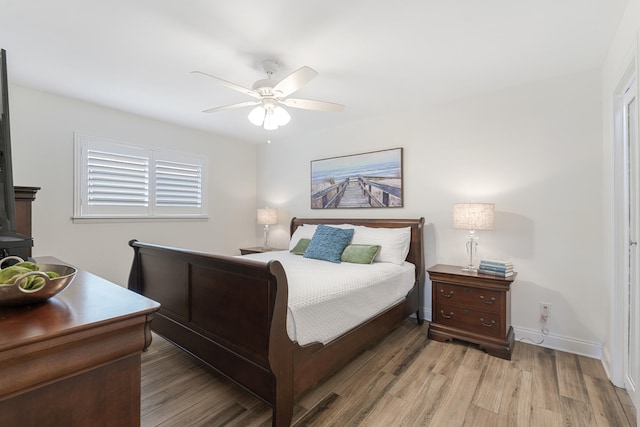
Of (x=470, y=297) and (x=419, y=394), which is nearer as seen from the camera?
(x=419, y=394)

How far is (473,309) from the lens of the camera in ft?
8.81

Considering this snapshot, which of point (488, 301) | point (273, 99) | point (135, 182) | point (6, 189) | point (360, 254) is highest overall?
point (273, 99)

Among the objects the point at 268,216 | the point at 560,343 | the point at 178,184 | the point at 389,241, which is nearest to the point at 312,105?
the point at 389,241

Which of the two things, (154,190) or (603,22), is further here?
(154,190)

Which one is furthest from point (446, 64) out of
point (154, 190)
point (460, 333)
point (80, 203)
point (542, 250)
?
point (80, 203)

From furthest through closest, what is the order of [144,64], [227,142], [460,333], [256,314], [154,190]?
[227,142] → [154,190] → [460,333] → [144,64] → [256,314]

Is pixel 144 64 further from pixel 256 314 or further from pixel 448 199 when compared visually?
pixel 448 199

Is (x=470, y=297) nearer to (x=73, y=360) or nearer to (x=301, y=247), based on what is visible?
(x=301, y=247)

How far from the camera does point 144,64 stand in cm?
245

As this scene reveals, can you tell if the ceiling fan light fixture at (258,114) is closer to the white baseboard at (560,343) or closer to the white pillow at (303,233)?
the white pillow at (303,233)

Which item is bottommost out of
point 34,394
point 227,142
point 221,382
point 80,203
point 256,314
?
point 221,382

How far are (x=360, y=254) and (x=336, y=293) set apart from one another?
1082 millimetres

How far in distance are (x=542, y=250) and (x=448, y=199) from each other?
0.96m

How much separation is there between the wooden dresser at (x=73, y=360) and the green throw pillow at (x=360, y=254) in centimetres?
235
